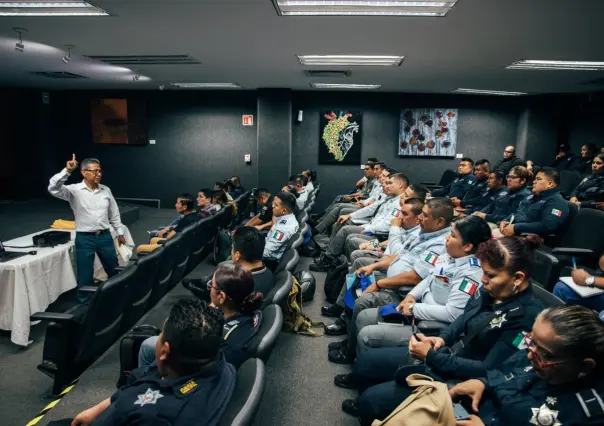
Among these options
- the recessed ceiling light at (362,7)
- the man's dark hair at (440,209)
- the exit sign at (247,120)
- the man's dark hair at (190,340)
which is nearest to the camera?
the man's dark hair at (190,340)

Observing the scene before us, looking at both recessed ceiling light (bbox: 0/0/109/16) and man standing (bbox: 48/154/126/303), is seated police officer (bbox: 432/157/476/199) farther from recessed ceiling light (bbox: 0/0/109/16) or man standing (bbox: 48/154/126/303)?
recessed ceiling light (bbox: 0/0/109/16)

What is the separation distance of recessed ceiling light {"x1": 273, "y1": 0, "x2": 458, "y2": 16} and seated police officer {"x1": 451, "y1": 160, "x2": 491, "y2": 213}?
12.1 feet

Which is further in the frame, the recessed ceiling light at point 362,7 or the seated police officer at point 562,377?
the recessed ceiling light at point 362,7

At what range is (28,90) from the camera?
33.9 ft

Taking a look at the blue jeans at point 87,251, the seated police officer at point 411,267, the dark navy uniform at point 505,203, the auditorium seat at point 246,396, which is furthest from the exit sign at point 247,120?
the auditorium seat at point 246,396

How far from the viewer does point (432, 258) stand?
2975 mm

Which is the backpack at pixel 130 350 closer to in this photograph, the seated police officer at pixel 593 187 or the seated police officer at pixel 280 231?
the seated police officer at pixel 280 231

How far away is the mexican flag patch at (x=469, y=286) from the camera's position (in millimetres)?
2426

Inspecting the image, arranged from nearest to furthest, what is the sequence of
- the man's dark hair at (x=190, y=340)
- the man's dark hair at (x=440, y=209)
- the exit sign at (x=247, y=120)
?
the man's dark hair at (x=190, y=340)
the man's dark hair at (x=440, y=209)
the exit sign at (x=247, y=120)

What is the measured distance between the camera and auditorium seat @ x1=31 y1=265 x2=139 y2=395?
266 centimetres

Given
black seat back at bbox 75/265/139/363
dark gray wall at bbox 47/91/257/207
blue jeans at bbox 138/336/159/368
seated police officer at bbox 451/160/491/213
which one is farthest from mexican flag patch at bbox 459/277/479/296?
dark gray wall at bbox 47/91/257/207

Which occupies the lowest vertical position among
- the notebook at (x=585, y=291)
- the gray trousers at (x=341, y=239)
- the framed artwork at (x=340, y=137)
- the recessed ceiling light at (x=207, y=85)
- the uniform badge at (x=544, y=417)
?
the gray trousers at (x=341, y=239)

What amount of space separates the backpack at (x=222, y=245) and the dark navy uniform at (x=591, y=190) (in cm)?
433

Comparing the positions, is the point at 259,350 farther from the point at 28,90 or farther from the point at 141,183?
the point at 28,90
